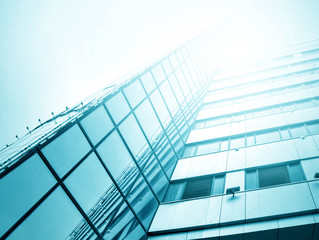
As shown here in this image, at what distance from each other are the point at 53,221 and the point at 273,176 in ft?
32.6

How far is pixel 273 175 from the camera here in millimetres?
12914

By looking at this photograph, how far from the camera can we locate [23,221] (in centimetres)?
734

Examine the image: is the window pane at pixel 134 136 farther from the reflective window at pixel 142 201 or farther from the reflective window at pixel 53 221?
the reflective window at pixel 53 221

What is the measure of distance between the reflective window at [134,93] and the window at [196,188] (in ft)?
17.2

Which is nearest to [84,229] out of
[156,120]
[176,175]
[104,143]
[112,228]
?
[112,228]

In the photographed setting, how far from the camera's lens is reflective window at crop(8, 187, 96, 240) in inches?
292

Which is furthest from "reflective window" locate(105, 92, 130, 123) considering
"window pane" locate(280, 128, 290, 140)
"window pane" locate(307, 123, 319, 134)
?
"window pane" locate(307, 123, 319, 134)

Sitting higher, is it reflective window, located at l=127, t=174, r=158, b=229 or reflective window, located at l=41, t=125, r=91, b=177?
reflective window, located at l=41, t=125, r=91, b=177

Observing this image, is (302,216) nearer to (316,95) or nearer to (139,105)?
(139,105)

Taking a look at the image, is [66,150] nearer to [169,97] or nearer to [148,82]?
[148,82]

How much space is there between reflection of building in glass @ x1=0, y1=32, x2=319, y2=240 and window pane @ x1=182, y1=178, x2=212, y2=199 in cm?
6

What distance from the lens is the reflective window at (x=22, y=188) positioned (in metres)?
7.02

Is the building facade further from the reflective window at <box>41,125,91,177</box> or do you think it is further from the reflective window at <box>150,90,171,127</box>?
the reflective window at <box>41,125,91,177</box>

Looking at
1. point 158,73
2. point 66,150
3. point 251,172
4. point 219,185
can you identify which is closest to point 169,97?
point 158,73
